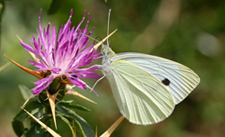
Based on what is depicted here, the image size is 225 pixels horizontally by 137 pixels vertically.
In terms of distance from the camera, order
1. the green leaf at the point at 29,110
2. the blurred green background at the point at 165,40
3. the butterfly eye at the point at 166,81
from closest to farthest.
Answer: the green leaf at the point at 29,110 < the butterfly eye at the point at 166,81 < the blurred green background at the point at 165,40

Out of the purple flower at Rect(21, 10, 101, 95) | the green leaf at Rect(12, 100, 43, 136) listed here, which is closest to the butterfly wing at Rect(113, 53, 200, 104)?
the purple flower at Rect(21, 10, 101, 95)

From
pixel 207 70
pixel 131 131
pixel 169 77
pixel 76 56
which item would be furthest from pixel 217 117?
pixel 76 56

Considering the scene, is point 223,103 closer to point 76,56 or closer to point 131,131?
point 131,131

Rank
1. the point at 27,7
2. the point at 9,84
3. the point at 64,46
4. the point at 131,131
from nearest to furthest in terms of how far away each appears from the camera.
Result: 1. the point at 64,46
2. the point at 9,84
3. the point at 27,7
4. the point at 131,131

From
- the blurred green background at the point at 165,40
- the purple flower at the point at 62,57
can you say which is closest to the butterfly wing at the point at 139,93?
the purple flower at the point at 62,57

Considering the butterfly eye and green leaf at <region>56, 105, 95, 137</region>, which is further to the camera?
the butterfly eye

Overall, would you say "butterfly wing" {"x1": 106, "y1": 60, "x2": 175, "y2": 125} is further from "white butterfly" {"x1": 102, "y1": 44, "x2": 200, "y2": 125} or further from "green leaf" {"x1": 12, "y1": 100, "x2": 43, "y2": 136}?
"green leaf" {"x1": 12, "y1": 100, "x2": 43, "y2": 136}

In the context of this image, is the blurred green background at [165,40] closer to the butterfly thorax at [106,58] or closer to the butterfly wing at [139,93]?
the butterfly wing at [139,93]
